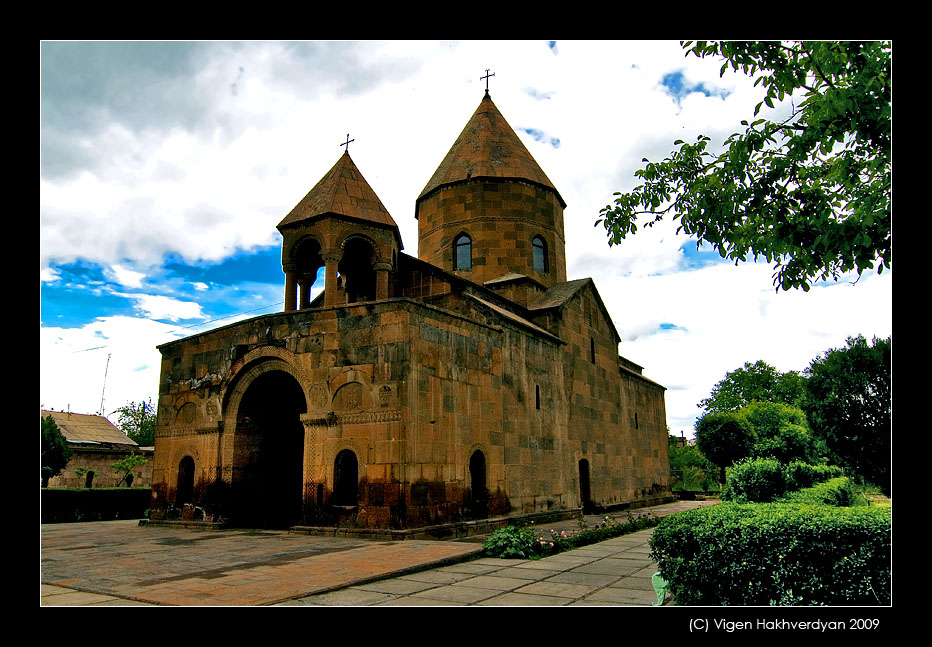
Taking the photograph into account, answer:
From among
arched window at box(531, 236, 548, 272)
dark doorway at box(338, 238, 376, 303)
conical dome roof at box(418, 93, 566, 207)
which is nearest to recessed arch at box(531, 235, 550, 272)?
arched window at box(531, 236, 548, 272)

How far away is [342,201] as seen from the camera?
13.6 meters

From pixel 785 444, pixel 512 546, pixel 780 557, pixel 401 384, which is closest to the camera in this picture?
pixel 780 557

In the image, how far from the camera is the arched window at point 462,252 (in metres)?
19.5

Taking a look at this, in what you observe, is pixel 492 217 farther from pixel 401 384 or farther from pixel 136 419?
pixel 136 419

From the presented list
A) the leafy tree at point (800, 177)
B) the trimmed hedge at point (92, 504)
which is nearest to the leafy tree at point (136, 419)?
the trimmed hedge at point (92, 504)

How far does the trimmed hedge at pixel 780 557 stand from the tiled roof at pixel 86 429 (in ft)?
126

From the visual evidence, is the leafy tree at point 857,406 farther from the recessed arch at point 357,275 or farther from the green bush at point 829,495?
the recessed arch at point 357,275

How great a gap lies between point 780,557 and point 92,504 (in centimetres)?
1853

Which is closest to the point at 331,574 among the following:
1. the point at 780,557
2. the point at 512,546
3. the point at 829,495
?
the point at 512,546

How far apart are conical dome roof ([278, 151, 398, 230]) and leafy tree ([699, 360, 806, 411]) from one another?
131 feet

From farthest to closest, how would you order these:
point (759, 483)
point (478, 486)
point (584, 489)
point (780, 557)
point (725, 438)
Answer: point (725, 438)
point (584, 489)
point (478, 486)
point (759, 483)
point (780, 557)

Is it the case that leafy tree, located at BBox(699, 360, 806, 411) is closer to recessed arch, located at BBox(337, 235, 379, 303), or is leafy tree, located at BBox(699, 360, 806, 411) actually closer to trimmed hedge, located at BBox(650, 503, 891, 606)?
recessed arch, located at BBox(337, 235, 379, 303)

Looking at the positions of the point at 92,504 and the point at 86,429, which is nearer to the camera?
the point at 92,504
